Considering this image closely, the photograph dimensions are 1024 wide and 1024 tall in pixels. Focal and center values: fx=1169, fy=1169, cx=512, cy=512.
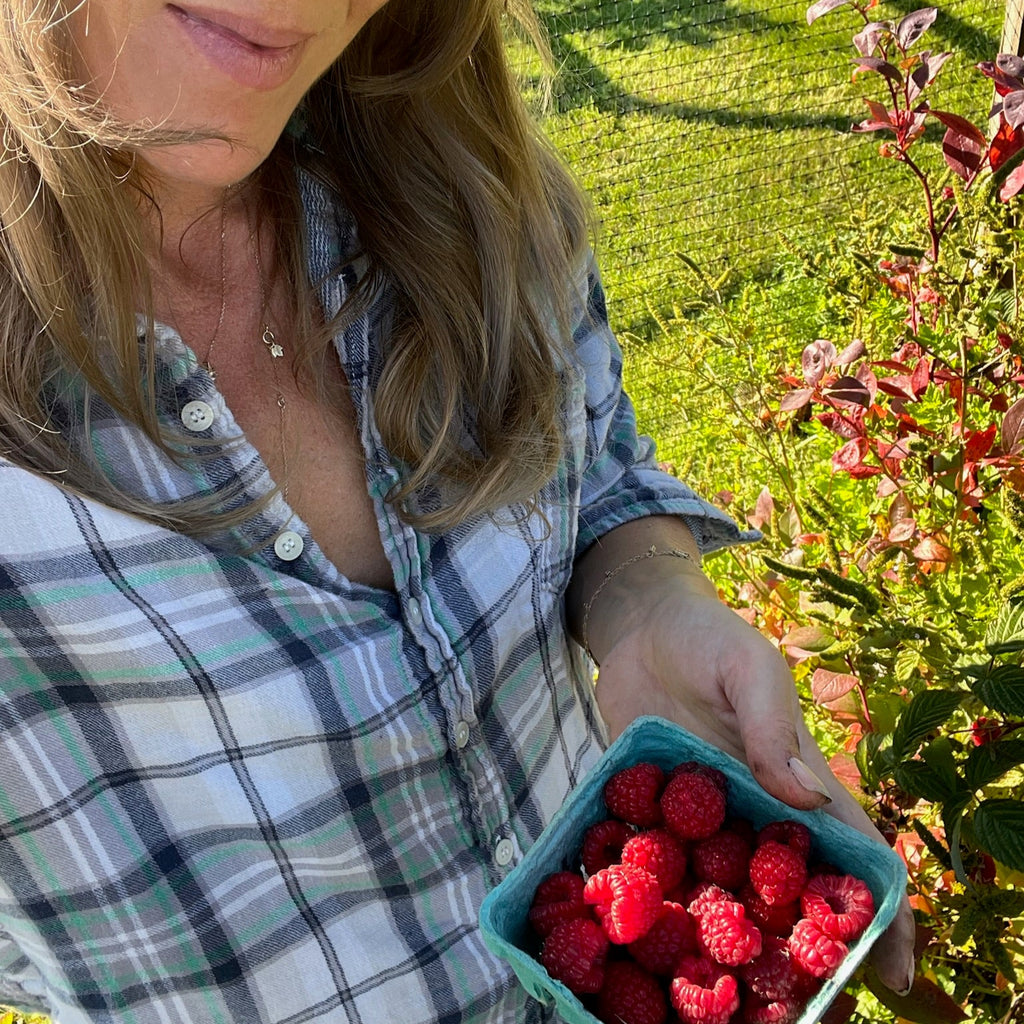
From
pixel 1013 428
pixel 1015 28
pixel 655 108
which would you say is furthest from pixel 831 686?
pixel 655 108

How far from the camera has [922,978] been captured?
3.37 ft

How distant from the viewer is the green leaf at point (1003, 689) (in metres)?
0.91

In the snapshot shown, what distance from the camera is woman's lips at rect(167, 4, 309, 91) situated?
818 mm

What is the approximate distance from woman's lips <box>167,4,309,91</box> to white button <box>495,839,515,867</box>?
2.30 feet

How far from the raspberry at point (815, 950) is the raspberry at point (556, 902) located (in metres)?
0.16

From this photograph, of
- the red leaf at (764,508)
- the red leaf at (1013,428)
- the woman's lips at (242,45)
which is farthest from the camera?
the red leaf at (764,508)

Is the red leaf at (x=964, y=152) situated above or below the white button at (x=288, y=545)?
below

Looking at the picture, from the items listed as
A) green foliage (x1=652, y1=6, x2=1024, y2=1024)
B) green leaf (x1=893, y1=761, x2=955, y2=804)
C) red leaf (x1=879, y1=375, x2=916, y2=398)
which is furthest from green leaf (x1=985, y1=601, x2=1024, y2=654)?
red leaf (x1=879, y1=375, x2=916, y2=398)

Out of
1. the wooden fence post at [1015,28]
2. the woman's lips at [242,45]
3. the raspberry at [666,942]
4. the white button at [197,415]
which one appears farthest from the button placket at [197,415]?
the wooden fence post at [1015,28]

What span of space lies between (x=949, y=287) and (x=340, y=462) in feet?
3.17

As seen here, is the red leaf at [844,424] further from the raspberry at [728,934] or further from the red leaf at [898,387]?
the raspberry at [728,934]

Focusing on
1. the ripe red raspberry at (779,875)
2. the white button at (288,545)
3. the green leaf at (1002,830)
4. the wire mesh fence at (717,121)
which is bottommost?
the wire mesh fence at (717,121)

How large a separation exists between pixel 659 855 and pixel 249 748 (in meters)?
0.34

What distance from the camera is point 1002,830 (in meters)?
0.92
